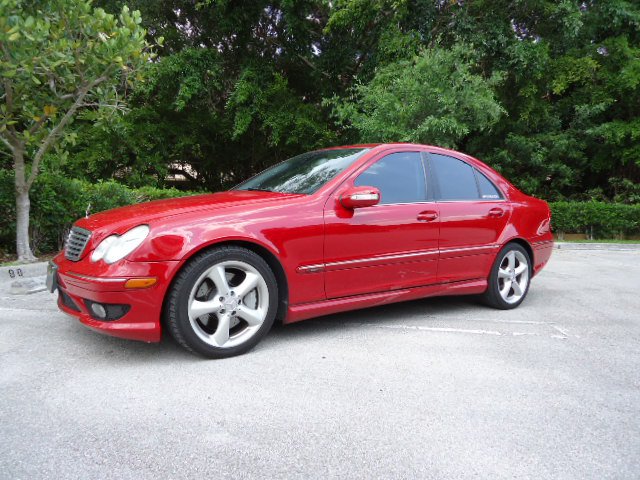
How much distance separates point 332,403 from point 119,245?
162cm

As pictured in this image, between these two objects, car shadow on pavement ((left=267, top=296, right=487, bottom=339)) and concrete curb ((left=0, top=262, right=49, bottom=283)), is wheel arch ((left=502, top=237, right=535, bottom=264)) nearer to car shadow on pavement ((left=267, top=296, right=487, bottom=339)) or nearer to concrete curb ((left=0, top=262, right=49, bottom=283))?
car shadow on pavement ((left=267, top=296, right=487, bottom=339))

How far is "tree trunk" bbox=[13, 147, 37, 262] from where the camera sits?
6.42 m

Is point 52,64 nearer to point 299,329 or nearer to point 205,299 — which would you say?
point 205,299

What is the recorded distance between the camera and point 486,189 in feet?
15.9

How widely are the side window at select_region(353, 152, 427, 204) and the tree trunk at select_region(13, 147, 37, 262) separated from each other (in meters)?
4.75

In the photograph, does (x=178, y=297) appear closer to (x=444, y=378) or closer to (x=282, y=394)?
(x=282, y=394)

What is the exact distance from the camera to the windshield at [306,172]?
3982mm

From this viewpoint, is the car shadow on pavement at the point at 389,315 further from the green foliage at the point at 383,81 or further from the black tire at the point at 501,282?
the green foliage at the point at 383,81

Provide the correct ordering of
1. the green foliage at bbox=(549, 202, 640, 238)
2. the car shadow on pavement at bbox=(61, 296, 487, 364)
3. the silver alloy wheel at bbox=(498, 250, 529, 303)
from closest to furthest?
1. the car shadow on pavement at bbox=(61, 296, 487, 364)
2. the silver alloy wheel at bbox=(498, 250, 529, 303)
3. the green foliage at bbox=(549, 202, 640, 238)

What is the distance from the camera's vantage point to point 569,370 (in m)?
3.32

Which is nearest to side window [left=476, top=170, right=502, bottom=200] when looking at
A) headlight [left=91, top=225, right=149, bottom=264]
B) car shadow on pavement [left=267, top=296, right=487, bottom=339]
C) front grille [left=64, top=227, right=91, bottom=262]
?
car shadow on pavement [left=267, top=296, right=487, bottom=339]

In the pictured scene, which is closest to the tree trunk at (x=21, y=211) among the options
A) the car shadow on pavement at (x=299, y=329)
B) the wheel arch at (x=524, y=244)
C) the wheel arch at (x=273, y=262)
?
the car shadow on pavement at (x=299, y=329)

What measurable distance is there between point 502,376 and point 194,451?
6.36ft

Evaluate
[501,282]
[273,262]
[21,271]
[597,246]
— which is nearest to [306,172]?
[273,262]
